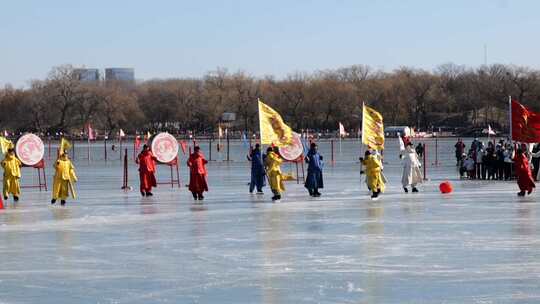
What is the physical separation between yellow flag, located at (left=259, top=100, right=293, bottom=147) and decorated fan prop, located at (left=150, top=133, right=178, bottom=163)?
12.8 feet

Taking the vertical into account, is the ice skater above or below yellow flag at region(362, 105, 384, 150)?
below

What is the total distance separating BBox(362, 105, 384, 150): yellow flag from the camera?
27.2 metres

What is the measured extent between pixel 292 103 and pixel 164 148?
99403mm

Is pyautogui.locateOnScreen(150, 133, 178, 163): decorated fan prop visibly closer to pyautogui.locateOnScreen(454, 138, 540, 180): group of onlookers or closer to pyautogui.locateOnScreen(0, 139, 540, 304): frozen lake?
pyautogui.locateOnScreen(0, 139, 540, 304): frozen lake

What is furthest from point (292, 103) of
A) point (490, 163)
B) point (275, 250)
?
point (275, 250)

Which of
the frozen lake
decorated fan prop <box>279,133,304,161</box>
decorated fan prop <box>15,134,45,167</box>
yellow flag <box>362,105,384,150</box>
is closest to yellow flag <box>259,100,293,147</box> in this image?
yellow flag <box>362,105,384,150</box>

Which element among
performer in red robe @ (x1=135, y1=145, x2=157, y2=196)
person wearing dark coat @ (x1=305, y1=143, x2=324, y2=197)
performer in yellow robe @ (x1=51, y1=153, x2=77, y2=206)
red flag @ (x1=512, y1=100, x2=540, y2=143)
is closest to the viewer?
performer in yellow robe @ (x1=51, y1=153, x2=77, y2=206)

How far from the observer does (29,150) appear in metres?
28.2

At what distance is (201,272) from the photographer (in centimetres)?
1192

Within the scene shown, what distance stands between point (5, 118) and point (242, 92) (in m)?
29.8

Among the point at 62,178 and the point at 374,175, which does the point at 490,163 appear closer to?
the point at 374,175

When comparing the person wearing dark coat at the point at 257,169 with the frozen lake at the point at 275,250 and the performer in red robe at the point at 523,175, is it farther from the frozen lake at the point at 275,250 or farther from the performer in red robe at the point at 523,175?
the performer in red robe at the point at 523,175

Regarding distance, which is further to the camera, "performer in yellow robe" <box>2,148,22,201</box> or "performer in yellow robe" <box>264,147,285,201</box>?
"performer in yellow robe" <box>2,148,22,201</box>

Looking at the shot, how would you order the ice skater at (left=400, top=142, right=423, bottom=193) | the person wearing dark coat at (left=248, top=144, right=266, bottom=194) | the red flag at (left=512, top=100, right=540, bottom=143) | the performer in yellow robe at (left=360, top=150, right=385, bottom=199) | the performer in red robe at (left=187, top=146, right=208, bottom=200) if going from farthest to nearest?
the red flag at (left=512, top=100, right=540, bottom=143) < the person wearing dark coat at (left=248, top=144, right=266, bottom=194) < the ice skater at (left=400, top=142, right=423, bottom=193) < the performer in red robe at (left=187, top=146, right=208, bottom=200) < the performer in yellow robe at (left=360, top=150, right=385, bottom=199)
